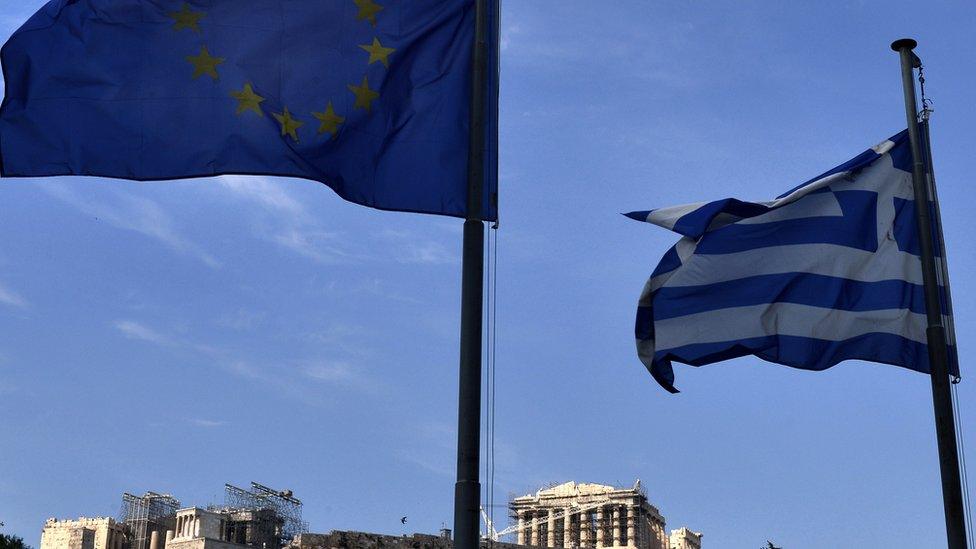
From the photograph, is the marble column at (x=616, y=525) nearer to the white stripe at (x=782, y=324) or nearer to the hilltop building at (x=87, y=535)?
the hilltop building at (x=87, y=535)

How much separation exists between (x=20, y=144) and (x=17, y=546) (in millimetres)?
60072

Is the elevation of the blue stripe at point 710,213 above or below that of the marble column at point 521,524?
below

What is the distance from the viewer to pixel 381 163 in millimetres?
12008

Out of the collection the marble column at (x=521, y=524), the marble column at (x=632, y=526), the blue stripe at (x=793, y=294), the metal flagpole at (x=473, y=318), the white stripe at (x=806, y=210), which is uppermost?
the marble column at (x=521, y=524)

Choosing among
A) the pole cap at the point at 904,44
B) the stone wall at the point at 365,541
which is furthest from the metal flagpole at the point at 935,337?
the stone wall at the point at 365,541

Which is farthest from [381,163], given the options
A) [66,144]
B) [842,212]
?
[842,212]

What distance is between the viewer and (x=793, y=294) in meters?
15.7

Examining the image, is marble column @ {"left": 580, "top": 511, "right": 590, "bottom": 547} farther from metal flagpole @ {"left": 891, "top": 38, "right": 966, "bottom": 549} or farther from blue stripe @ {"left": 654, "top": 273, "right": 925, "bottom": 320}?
metal flagpole @ {"left": 891, "top": 38, "right": 966, "bottom": 549}

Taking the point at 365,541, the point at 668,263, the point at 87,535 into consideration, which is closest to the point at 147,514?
the point at 87,535

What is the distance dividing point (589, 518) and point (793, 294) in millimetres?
131428

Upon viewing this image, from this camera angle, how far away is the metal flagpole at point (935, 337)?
1348 centimetres

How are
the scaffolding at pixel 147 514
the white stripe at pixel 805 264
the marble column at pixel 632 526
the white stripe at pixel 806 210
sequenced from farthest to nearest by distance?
1. the marble column at pixel 632 526
2. the scaffolding at pixel 147 514
3. the white stripe at pixel 806 210
4. the white stripe at pixel 805 264

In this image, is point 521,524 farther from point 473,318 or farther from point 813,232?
point 473,318

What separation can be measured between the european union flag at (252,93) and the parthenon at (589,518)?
4613 inches
